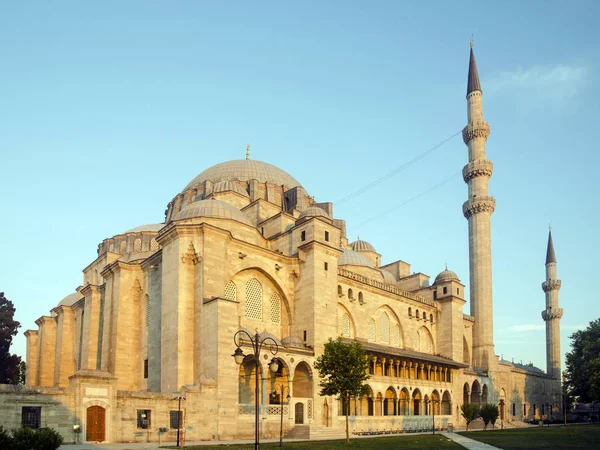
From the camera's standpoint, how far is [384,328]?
42.6 metres

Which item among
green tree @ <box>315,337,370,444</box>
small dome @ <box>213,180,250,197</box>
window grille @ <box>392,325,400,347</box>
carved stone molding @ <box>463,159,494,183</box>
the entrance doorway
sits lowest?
the entrance doorway

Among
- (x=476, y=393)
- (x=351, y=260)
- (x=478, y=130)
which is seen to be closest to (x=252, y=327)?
(x=351, y=260)

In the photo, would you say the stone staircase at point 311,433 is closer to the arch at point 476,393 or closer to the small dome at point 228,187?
the small dome at point 228,187

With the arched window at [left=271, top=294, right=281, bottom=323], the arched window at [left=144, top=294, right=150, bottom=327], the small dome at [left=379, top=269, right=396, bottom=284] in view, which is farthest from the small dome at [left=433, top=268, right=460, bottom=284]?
the arched window at [left=144, top=294, right=150, bottom=327]

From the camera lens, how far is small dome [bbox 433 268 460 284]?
47.8 meters

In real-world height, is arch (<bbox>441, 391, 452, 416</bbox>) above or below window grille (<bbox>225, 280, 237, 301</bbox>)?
below

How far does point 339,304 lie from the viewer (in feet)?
125

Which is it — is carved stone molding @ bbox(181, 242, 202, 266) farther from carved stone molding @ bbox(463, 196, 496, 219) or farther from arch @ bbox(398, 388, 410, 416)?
carved stone molding @ bbox(463, 196, 496, 219)

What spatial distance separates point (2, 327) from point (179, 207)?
18.3 meters

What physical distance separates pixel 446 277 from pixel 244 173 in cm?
1976

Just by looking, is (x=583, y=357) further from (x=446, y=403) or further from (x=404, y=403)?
(x=404, y=403)

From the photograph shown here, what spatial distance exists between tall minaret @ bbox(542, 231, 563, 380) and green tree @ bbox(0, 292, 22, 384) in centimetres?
5670

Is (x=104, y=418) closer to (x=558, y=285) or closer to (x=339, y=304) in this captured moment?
(x=339, y=304)

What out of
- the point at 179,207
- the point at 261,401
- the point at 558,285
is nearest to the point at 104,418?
the point at 261,401
